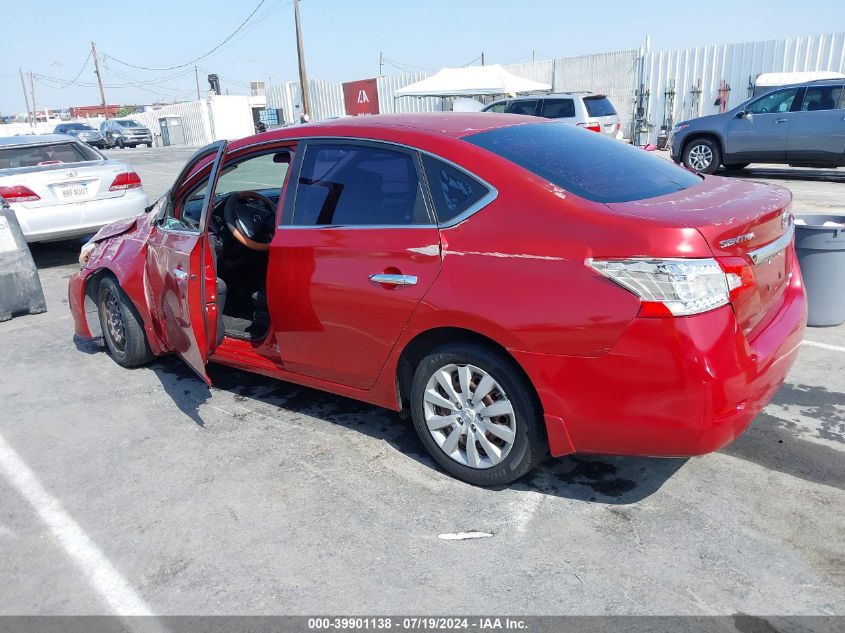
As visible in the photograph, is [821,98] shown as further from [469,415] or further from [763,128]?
[469,415]

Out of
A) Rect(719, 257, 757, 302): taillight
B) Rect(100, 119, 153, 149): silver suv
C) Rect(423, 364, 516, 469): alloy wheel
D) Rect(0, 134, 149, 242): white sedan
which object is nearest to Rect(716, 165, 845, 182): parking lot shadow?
Rect(0, 134, 149, 242): white sedan

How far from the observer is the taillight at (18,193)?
314 inches

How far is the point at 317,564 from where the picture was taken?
283 cm

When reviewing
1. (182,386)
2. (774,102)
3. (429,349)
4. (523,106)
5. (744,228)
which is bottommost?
(182,386)

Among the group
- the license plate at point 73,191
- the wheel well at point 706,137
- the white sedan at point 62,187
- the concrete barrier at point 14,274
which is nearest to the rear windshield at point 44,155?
the white sedan at point 62,187

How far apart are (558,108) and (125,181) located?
10.1 metres

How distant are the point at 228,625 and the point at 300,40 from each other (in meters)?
30.9

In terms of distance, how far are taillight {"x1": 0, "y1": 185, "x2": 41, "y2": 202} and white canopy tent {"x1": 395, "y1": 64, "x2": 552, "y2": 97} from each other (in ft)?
53.4

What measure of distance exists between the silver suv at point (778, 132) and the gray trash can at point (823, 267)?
834 centimetres

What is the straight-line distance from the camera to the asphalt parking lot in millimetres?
2627

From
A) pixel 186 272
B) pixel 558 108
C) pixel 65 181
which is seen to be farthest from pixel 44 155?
pixel 558 108

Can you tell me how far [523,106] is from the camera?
1622cm

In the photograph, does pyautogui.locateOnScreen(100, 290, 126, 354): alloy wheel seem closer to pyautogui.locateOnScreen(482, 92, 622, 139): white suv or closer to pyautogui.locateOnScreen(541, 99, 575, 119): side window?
pyautogui.locateOnScreen(482, 92, 622, 139): white suv

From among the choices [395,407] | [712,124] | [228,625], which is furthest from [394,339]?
[712,124]
